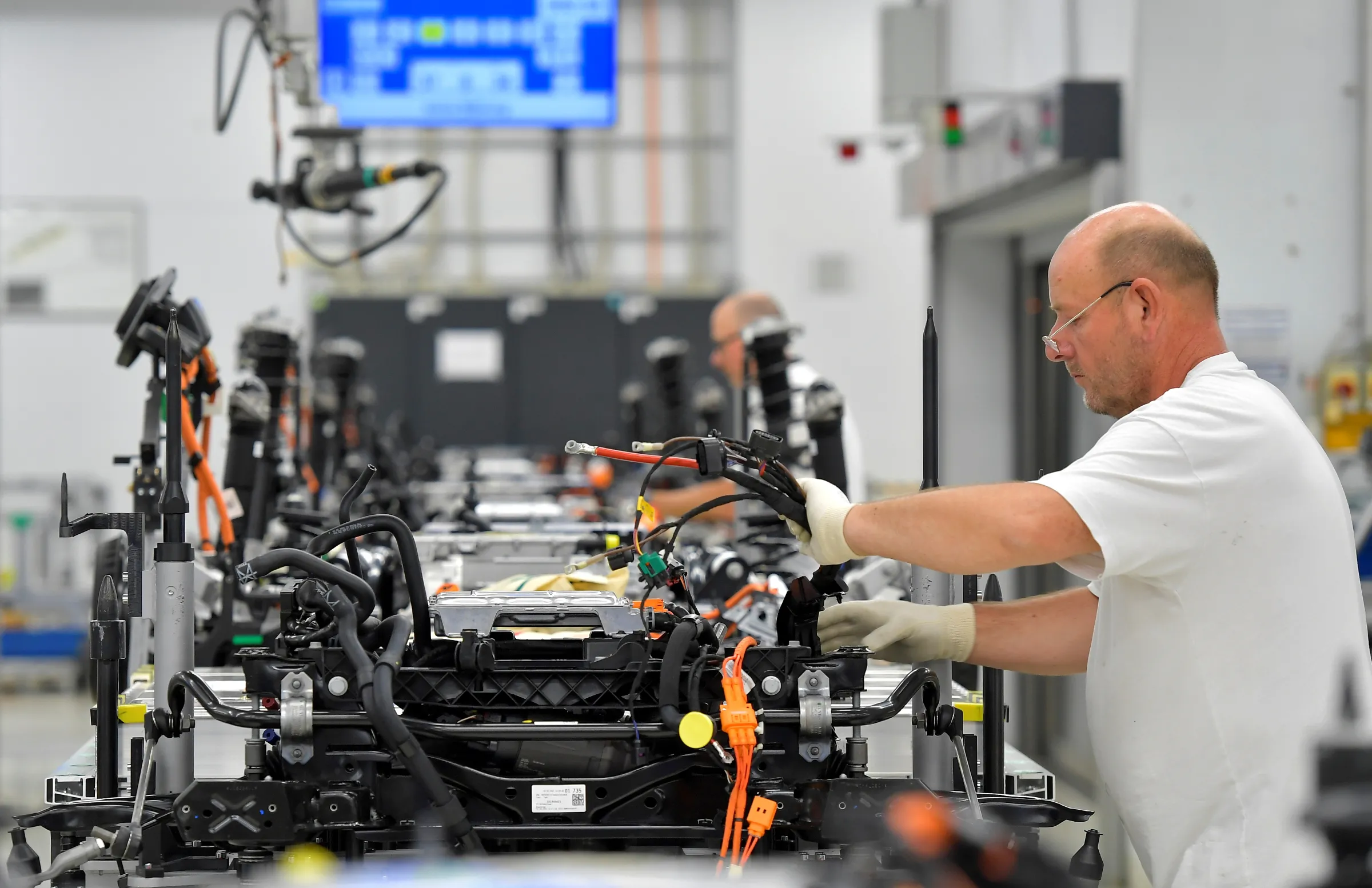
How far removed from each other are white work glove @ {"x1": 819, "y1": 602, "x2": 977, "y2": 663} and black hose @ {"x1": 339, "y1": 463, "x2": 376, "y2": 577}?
708 mm

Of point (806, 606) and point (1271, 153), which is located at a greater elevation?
point (1271, 153)

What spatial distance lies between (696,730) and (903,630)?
0.51 metres

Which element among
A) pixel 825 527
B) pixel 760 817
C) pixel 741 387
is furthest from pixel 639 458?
pixel 741 387

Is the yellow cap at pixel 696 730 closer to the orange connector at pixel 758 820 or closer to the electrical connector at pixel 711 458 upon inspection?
the orange connector at pixel 758 820

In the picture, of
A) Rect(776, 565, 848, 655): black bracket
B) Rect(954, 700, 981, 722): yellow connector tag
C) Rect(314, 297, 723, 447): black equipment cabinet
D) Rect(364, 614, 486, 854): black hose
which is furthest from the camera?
Rect(314, 297, 723, 447): black equipment cabinet

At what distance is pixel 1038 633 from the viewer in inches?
88.0

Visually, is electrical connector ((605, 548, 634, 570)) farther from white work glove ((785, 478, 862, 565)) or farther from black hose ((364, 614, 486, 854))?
black hose ((364, 614, 486, 854))

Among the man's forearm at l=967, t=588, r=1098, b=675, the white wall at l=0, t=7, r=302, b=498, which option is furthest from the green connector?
the white wall at l=0, t=7, r=302, b=498

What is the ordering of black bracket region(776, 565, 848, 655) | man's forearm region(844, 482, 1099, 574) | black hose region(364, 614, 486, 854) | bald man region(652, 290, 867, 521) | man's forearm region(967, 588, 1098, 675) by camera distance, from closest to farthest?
black hose region(364, 614, 486, 854) < man's forearm region(844, 482, 1099, 574) < black bracket region(776, 565, 848, 655) < man's forearm region(967, 588, 1098, 675) < bald man region(652, 290, 867, 521)

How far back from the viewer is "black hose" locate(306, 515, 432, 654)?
5.85ft

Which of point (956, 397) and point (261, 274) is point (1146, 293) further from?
point (261, 274)

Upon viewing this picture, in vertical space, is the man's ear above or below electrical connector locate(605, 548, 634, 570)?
above

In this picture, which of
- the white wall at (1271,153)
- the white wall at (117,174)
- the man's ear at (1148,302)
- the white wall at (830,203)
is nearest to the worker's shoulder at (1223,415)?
the man's ear at (1148,302)

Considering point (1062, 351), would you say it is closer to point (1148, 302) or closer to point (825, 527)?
point (1148, 302)
